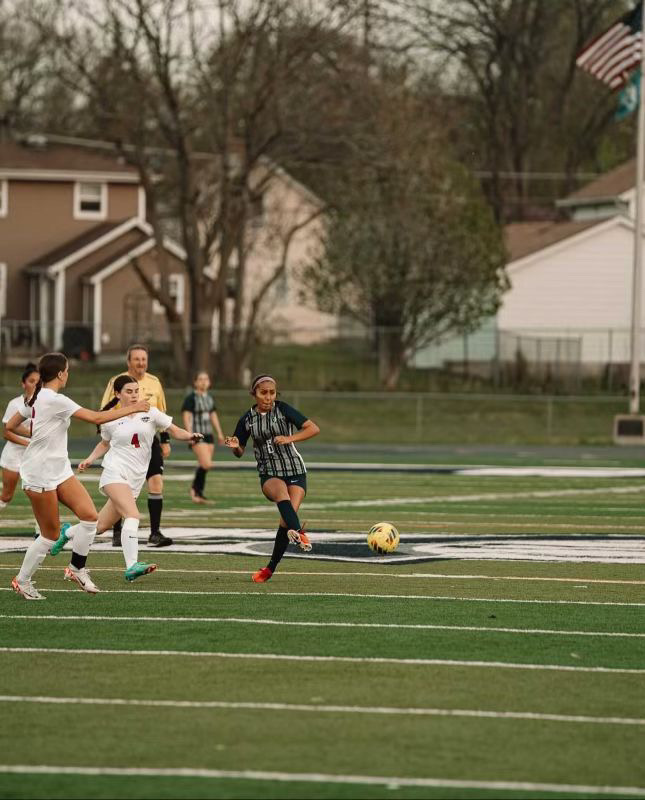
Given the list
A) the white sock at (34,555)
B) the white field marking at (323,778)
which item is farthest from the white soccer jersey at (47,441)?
the white field marking at (323,778)

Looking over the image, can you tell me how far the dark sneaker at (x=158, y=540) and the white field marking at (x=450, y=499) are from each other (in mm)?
4109

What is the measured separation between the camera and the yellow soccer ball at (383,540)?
48.4 ft

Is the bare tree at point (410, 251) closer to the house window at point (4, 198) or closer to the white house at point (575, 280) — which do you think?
the white house at point (575, 280)

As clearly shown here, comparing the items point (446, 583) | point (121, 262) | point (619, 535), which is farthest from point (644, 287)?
point (446, 583)

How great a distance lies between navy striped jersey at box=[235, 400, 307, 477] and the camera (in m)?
12.8

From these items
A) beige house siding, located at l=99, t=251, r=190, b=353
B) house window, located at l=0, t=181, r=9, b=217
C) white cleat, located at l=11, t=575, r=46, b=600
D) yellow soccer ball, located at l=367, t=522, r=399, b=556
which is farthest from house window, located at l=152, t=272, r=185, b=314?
white cleat, located at l=11, t=575, r=46, b=600

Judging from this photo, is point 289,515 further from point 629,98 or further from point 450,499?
point 629,98

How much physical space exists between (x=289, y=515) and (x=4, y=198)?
45094mm

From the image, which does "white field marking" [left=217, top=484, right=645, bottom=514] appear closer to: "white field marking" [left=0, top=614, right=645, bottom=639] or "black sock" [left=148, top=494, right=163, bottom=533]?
"black sock" [left=148, top=494, right=163, bottom=533]

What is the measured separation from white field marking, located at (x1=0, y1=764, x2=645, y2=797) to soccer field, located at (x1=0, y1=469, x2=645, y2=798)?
1 cm

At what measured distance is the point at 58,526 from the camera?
11680 millimetres

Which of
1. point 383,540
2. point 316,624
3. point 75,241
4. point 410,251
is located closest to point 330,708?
point 316,624

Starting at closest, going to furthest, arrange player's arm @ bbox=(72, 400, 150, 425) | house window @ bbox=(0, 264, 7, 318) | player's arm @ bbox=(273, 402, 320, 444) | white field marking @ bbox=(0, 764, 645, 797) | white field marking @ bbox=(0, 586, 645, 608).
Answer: white field marking @ bbox=(0, 764, 645, 797)
player's arm @ bbox=(72, 400, 150, 425)
white field marking @ bbox=(0, 586, 645, 608)
player's arm @ bbox=(273, 402, 320, 444)
house window @ bbox=(0, 264, 7, 318)

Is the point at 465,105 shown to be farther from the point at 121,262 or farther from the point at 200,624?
the point at 200,624
